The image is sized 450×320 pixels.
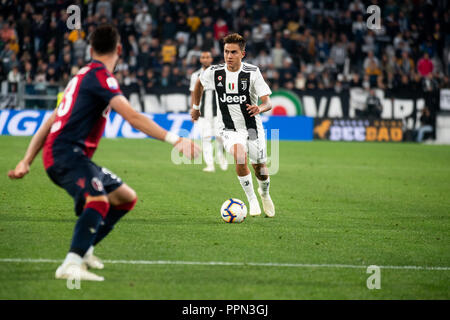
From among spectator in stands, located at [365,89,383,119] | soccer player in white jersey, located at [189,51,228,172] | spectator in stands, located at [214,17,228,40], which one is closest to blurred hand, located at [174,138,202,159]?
soccer player in white jersey, located at [189,51,228,172]

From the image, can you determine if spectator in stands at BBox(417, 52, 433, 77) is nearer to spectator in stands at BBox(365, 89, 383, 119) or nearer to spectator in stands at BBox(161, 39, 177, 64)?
spectator in stands at BBox(365, 89, 383, 119)

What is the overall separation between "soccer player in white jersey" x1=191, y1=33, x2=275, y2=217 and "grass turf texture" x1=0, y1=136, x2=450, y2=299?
0.50m

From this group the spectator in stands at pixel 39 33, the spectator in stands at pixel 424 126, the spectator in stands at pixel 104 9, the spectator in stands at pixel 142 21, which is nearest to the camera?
the spectator in stands at pixel 39 33

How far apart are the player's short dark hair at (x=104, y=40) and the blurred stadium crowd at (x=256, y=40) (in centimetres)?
1921

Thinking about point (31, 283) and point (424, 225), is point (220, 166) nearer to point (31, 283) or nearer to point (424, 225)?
point (424, 225)

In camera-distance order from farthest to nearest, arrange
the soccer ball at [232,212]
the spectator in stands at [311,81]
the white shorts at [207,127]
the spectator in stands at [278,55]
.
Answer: the spectator in stands at [278,55]
the spectator in stands at [311,81]
the white shorts at [207,127]
the soccer ball at [232,212]

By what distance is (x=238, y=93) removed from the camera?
361 inches

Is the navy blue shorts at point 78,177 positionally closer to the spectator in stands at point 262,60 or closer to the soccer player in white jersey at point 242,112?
the soccer player in white jersey at point 242,112

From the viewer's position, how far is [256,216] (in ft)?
30.5

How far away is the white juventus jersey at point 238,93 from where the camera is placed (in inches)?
360

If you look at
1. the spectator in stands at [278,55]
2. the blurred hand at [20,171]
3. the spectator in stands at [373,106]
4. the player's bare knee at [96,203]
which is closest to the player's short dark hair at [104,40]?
the blurred hand at [20,171]

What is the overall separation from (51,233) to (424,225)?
15.1 ft
